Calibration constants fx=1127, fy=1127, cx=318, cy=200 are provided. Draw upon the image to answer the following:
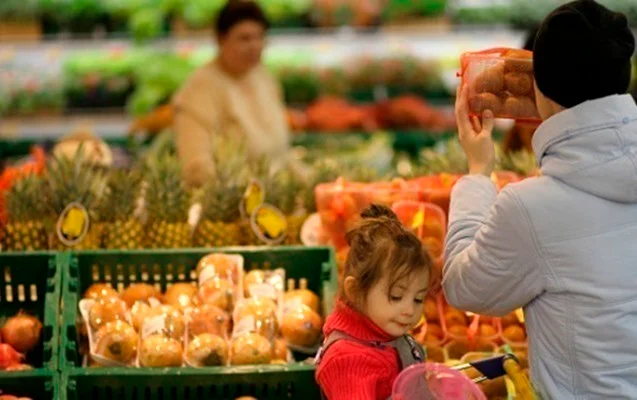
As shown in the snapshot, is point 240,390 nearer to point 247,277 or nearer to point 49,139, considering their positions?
point 247,277

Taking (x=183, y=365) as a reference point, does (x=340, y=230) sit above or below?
above

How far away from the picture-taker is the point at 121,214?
4105mm

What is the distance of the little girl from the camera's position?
2715 millimetres

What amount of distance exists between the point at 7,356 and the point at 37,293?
0.43m

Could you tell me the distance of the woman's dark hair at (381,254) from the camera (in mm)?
2719

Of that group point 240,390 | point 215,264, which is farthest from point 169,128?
point 240,390

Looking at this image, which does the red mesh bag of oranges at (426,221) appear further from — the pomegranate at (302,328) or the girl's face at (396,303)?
the girl's face at (396,303)

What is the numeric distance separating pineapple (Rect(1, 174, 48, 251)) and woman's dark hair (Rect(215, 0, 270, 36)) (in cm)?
183

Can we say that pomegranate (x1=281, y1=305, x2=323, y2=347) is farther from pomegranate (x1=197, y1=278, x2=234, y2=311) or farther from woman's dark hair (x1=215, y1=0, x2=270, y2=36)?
woman's dark hair (x1=215, y1=0, x2=270, y2=36)

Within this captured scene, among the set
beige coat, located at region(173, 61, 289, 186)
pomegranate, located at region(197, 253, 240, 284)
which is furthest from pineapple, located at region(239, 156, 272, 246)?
beige coat, located at region(173, 61, 289, 186)

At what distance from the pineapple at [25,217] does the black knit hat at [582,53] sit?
6.81 ft

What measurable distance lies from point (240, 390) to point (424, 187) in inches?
45.2

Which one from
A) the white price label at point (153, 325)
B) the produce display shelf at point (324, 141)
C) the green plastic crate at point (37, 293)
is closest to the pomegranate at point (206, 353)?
the white price label at point (153, 325)

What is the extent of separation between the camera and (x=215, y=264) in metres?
3.65
